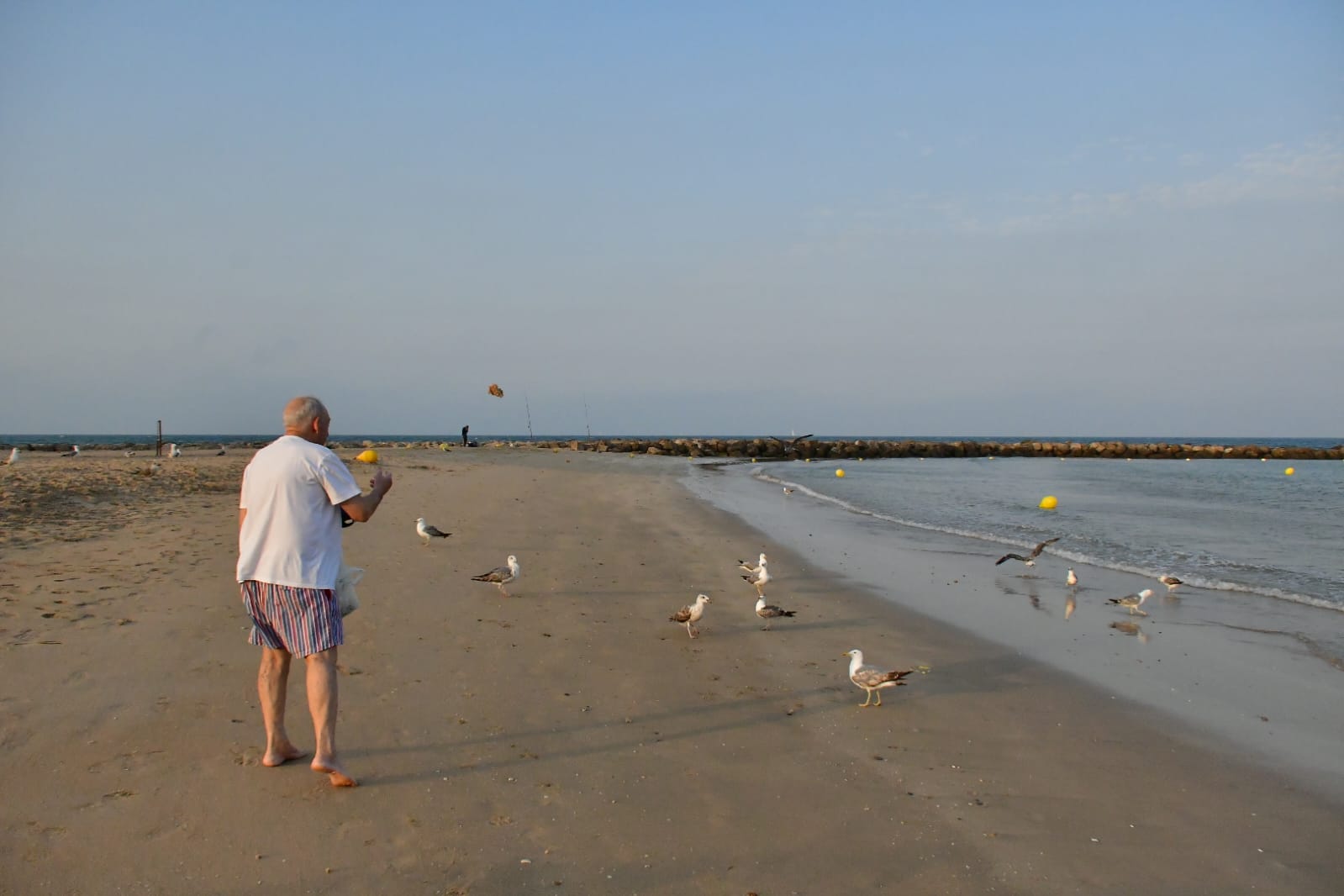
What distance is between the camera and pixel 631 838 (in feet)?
13.8

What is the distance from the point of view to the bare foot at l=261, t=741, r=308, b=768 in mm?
4750

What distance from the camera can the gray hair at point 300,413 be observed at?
4746 mm

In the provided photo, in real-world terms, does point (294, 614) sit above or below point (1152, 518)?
above

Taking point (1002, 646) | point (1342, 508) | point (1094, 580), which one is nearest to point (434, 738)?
point (1002, 646)

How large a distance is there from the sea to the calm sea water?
8 cm

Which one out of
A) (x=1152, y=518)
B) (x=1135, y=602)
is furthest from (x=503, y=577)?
(x=1152, y=518)

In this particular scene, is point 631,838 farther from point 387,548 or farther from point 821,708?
point 387,548

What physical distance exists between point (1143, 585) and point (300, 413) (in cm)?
1253

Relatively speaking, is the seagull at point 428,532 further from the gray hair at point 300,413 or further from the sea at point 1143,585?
the gray hair at point 300,413

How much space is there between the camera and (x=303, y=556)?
4.49 metres

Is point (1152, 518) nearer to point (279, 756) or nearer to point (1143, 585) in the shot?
point (1143, 585)

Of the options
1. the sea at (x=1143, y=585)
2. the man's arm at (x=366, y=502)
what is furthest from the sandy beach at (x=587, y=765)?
the man's arm at (x=366, y=502)

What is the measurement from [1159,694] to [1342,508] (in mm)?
25736

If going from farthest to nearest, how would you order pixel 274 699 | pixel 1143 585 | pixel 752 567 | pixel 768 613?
pixel 1143 585, pixel 752 567, pixel 768 613, pixel 274 699
